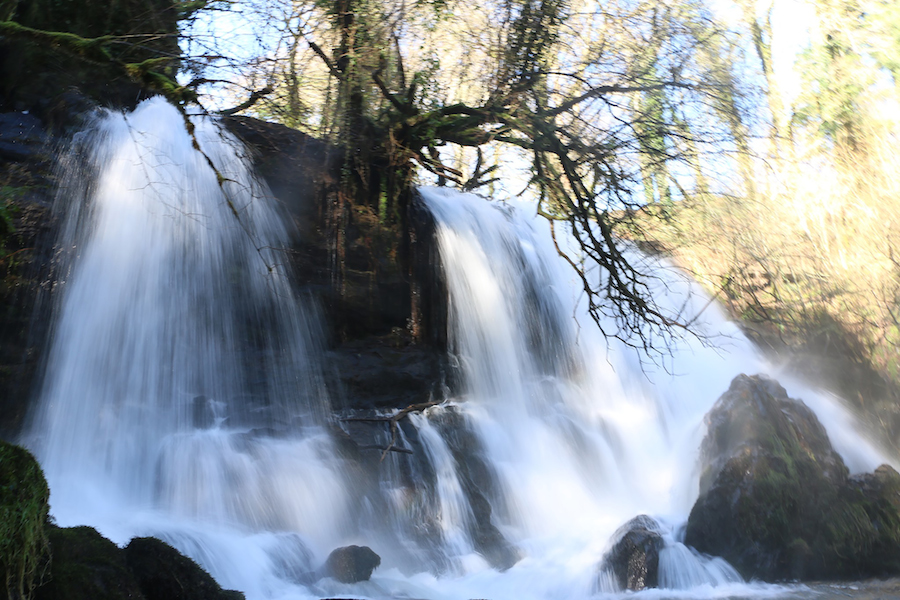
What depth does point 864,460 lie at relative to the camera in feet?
36.1

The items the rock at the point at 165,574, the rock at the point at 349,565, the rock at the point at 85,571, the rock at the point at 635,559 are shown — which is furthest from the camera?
the rock at the point at 635,559

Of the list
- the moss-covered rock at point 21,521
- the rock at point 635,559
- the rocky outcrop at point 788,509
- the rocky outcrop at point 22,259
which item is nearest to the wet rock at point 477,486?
the rock at point 635,559

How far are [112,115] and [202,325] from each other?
116 inches

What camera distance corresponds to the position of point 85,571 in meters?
3.75

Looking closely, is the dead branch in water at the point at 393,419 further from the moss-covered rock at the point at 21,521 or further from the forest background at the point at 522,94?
the moss-covered rock at the point at 21,521

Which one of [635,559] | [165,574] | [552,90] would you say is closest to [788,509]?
[635,559]

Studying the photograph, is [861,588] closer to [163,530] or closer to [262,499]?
[262,499]

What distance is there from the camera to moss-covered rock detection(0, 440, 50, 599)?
297 centimetres

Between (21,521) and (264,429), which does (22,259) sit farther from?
(21,521)

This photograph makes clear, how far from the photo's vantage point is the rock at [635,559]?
6.83 meters

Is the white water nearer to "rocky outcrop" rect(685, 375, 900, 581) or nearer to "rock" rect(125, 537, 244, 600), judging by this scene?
"rocky outcrop" rect(685, 375, 900, 581)

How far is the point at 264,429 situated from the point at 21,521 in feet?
16.6

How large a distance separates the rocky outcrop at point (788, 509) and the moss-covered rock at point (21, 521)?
6309 mm

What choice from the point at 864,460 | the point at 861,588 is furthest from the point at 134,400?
the point at 864,460
